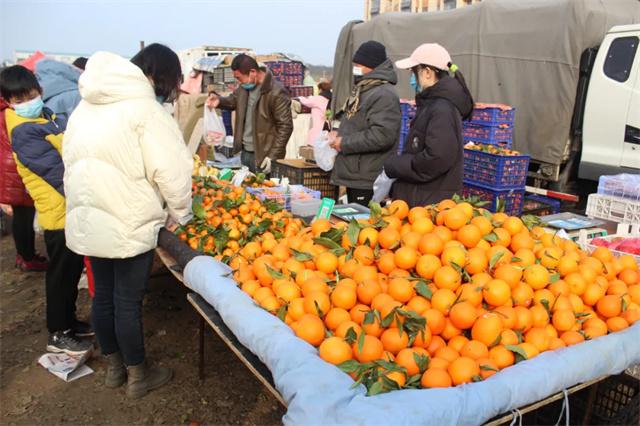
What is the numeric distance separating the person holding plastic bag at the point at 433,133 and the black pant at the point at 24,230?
3809 millimetres

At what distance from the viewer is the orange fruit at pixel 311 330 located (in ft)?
5.96

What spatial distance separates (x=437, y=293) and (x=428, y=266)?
139mm

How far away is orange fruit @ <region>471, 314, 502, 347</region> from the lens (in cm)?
177

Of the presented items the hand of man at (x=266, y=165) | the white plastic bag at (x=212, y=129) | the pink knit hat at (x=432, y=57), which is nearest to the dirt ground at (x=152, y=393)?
the hand of man at (x=266, y=165)

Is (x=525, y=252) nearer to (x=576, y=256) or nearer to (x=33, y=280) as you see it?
(x=576, y=256)

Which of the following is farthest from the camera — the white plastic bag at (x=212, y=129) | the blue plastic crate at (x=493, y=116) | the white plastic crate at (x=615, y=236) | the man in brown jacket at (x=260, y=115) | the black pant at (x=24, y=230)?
the white plastic bag at (x=212, y=129)

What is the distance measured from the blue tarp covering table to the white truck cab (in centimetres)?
501

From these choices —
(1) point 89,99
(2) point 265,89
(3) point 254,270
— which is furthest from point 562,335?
(2) point 265,89

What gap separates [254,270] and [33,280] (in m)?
3.91

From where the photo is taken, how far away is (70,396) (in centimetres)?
321

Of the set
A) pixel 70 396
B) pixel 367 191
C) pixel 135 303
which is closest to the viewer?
pixel 135 303

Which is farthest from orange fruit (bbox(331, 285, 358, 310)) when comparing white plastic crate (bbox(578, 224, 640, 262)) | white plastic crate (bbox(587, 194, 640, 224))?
white plastic crate (bbox(587, 194, 640, 224))

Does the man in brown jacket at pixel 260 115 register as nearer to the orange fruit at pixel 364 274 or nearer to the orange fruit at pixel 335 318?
the orange fruit at pixel 364 274

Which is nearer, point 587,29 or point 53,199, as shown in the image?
point 53,199
